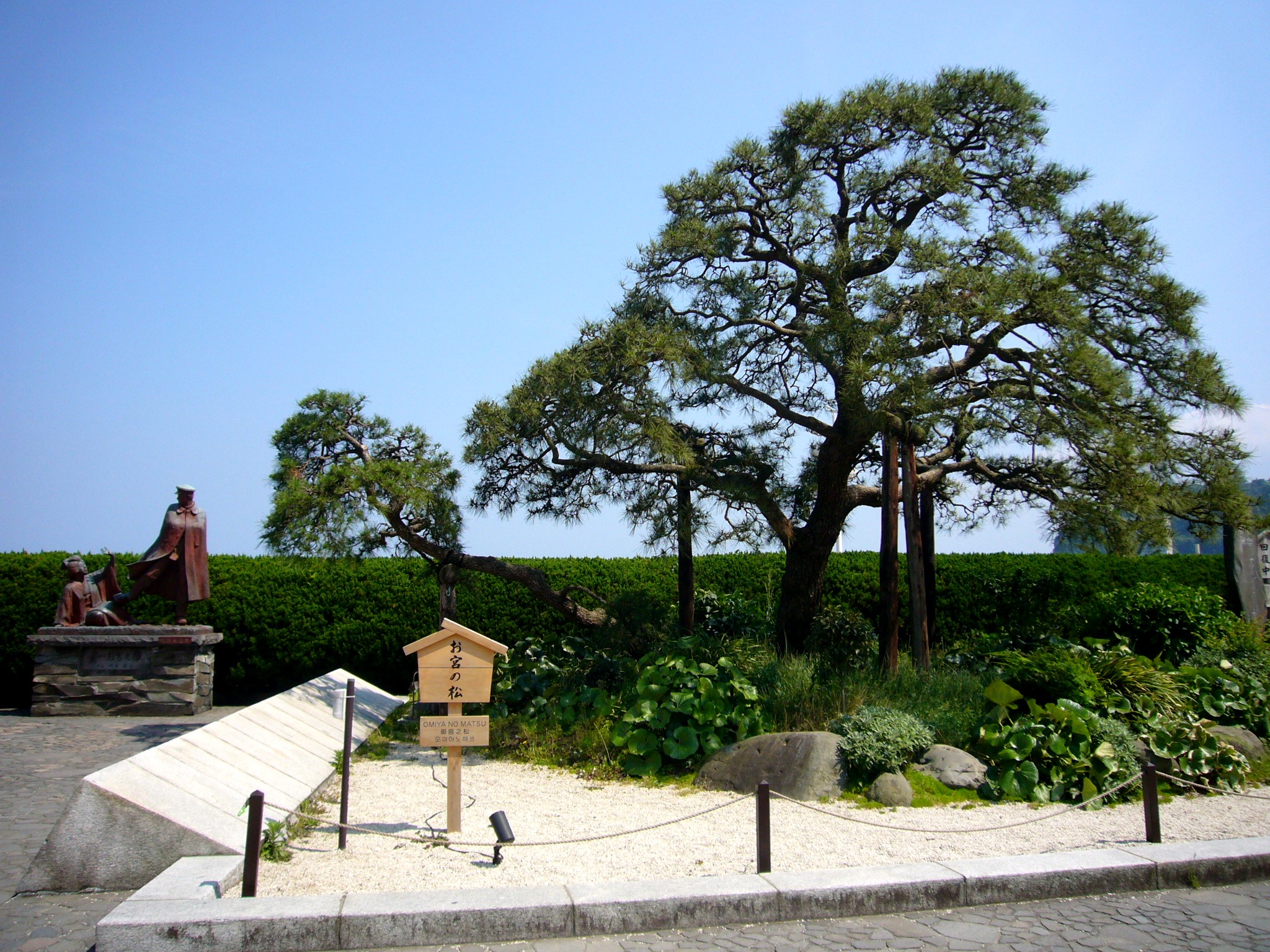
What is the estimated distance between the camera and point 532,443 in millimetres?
9367

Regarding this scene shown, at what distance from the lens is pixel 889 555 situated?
915 centimetres

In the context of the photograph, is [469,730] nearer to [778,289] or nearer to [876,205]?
[778,289]

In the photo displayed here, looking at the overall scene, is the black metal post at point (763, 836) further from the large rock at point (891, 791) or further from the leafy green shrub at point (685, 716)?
the leafy green shrub at point (685, 716)

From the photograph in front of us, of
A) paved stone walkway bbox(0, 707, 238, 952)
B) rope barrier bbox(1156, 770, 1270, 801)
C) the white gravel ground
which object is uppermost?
rope barrier bbox(1156, 770, 1270, 801)

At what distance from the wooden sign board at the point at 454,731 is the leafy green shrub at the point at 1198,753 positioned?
201 inches

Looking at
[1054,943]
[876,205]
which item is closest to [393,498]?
[876,205]

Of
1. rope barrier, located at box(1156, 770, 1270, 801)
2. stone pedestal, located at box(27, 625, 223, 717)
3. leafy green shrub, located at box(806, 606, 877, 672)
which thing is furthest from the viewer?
stone pedestal, located at box(27, 625, 223, 717)

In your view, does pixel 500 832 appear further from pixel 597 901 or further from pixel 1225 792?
pixel 1225 792

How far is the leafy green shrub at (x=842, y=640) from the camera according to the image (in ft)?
32.1

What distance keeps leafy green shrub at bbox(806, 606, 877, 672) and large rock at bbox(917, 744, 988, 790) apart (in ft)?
8.60

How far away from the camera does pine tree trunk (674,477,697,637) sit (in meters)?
9.45

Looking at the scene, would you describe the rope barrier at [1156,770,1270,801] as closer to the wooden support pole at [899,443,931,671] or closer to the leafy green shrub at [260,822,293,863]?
the wooden support pole at [899,443,931,671]

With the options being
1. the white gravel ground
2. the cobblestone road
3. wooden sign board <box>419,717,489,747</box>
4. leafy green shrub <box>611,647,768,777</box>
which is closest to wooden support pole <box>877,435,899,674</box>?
leafy green shrub <box>611,647,768,777</box>

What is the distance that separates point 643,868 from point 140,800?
2775 millimetres
